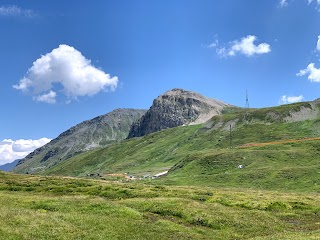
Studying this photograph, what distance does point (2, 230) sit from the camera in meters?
30.3

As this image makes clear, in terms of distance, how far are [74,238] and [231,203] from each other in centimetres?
3153

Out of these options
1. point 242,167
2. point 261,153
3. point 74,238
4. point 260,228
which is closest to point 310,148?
point 261,153

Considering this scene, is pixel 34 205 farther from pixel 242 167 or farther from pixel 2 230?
pixel 242 167

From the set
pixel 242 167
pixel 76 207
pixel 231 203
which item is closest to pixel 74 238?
pixel 76 207

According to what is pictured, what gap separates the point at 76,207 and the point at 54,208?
2703 mm

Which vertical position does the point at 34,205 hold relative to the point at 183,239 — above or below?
above

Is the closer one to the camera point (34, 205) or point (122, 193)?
point (34, 205)

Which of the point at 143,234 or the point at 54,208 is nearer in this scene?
the point at 143,234

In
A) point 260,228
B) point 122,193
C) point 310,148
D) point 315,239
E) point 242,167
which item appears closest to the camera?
point 315,239

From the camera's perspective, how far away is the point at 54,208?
4541 centimetres

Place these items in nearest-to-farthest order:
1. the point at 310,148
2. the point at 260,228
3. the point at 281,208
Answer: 1. the point at 260,228
2. the point at 281,208
3. the point at 310,148

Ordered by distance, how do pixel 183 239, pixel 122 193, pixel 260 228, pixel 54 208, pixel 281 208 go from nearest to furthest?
pixel 183 239 < pixel 260 228 < pixel 54 208 < pixel 281 208 < pixel 122 193

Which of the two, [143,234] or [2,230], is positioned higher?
[2,230]

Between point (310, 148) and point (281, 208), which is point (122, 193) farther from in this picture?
point (310, 148)
